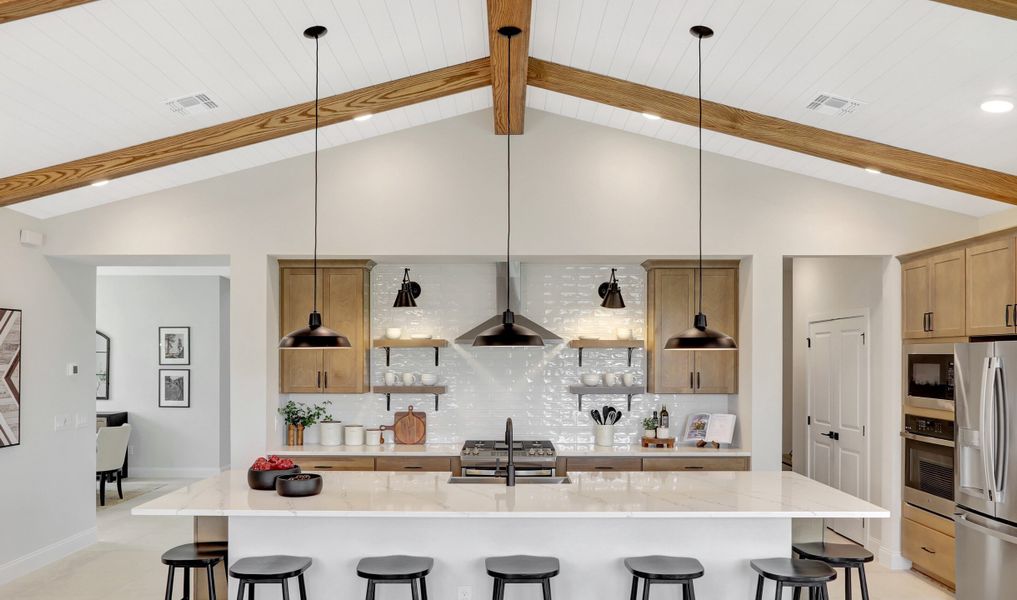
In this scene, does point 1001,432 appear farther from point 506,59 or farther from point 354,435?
point 354,435

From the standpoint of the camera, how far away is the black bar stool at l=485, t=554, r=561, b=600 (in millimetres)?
3783

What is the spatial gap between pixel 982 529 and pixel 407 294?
4306mm

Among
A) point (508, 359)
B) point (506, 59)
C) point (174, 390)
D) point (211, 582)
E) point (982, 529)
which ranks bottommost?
point (211, 582)

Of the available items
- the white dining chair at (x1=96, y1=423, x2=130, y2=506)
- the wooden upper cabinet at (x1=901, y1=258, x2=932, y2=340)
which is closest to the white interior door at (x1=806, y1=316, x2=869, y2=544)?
the wooden upper cabinet at (x1=901, y1=258, x2=932, y2=340)

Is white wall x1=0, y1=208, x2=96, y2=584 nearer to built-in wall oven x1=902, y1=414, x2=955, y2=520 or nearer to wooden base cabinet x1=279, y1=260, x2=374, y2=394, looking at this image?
wooden base cabinet x1=279, y1=260, x2=374, y2=394

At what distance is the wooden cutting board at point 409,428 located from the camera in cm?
681

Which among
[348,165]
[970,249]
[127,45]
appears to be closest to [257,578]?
[127,45]

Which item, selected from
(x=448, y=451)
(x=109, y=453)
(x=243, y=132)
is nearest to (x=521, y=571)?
(x=448, y=451)

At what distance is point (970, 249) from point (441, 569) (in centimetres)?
383

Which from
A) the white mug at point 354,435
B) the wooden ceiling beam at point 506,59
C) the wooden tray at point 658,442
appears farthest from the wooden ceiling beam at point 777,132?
the white mug at point 354,435

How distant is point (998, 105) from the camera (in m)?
4.21

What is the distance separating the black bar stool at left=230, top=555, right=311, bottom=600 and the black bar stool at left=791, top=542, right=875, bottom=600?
254 cm

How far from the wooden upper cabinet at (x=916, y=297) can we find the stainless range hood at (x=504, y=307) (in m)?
2.60

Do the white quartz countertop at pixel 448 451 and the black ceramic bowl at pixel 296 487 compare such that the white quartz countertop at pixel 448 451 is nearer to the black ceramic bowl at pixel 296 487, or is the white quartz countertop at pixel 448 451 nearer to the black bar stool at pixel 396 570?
the black ceramic bowl at pixel 296 487
